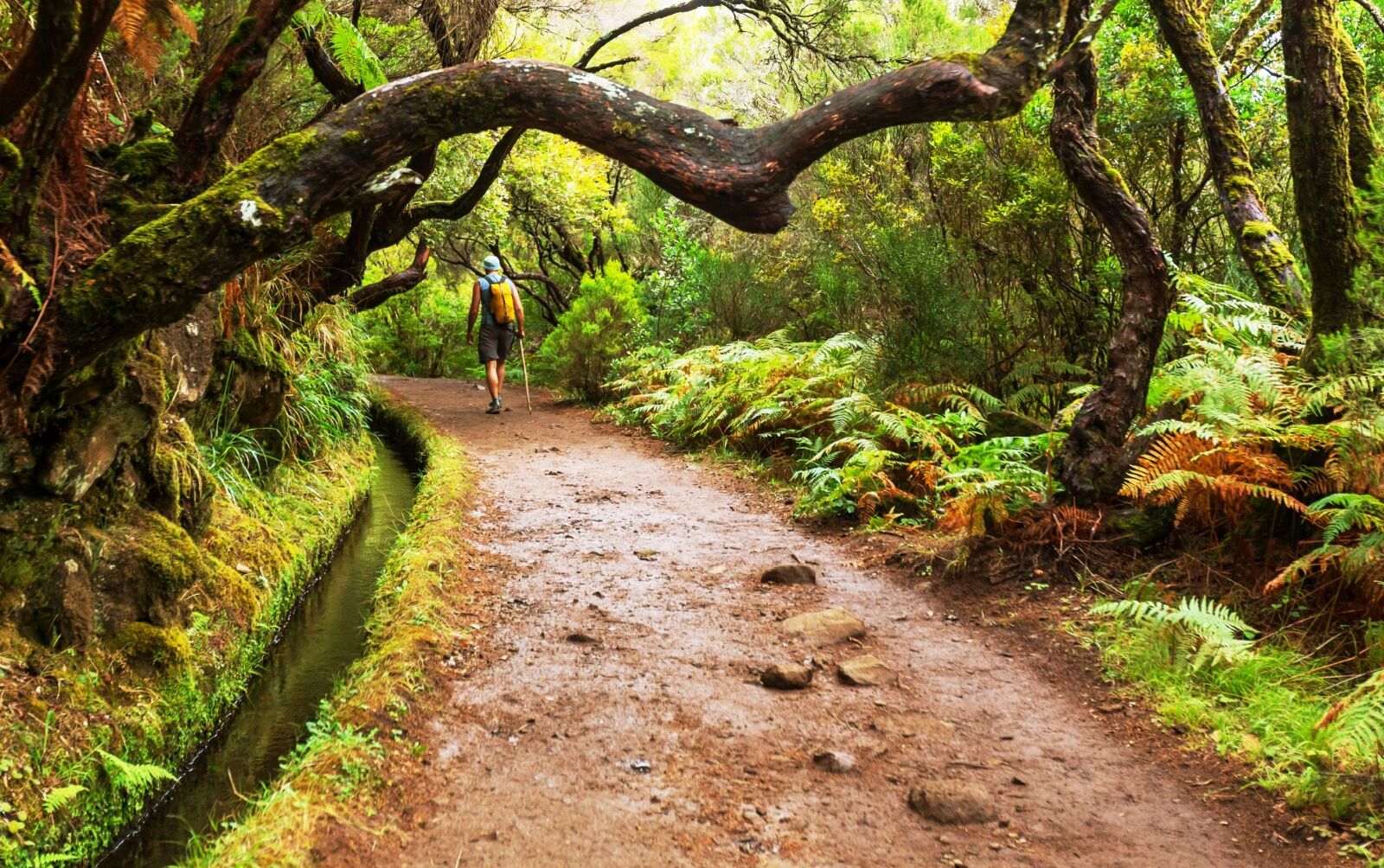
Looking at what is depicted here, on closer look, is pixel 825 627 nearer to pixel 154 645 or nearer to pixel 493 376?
pixel 154 645

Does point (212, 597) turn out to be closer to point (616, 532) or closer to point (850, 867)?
point (616, 532)

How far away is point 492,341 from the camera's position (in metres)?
13.1

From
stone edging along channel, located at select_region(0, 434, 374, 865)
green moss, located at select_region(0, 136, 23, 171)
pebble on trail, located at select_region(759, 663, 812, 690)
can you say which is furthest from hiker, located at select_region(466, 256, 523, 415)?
pebble on trail, located at select_region(759, 663, 812, 690)

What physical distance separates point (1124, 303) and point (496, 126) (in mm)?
3755

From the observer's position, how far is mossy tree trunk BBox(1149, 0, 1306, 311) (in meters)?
5.54

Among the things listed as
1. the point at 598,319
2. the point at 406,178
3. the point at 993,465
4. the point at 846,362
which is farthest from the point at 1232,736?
the point at 598,319

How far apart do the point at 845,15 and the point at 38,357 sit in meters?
10.6

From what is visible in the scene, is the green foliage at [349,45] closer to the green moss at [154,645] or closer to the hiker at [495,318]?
the green moss at [154,645]

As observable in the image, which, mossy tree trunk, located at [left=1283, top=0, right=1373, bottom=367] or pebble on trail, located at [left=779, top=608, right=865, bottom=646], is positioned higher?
mossy tree trunk, located at [left=1283, top=0, right=1373, bottom=367]

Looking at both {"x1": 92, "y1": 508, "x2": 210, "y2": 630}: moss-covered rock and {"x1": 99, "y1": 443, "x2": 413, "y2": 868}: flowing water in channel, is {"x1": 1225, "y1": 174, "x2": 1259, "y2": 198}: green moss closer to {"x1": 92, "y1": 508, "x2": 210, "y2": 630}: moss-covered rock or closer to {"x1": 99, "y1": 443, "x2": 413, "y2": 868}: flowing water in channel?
{"x1": 99, "y1": 443, "x2": 413, "y2": 868}: flowing water in channel

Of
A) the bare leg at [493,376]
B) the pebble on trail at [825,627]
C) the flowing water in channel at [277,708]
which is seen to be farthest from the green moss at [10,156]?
the bare leg at [493,376]

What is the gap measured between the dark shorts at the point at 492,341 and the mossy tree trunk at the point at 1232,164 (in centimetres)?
951

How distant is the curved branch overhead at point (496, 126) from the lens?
364cm

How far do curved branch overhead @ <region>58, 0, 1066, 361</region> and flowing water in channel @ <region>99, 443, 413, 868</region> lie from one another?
207 centimetres
